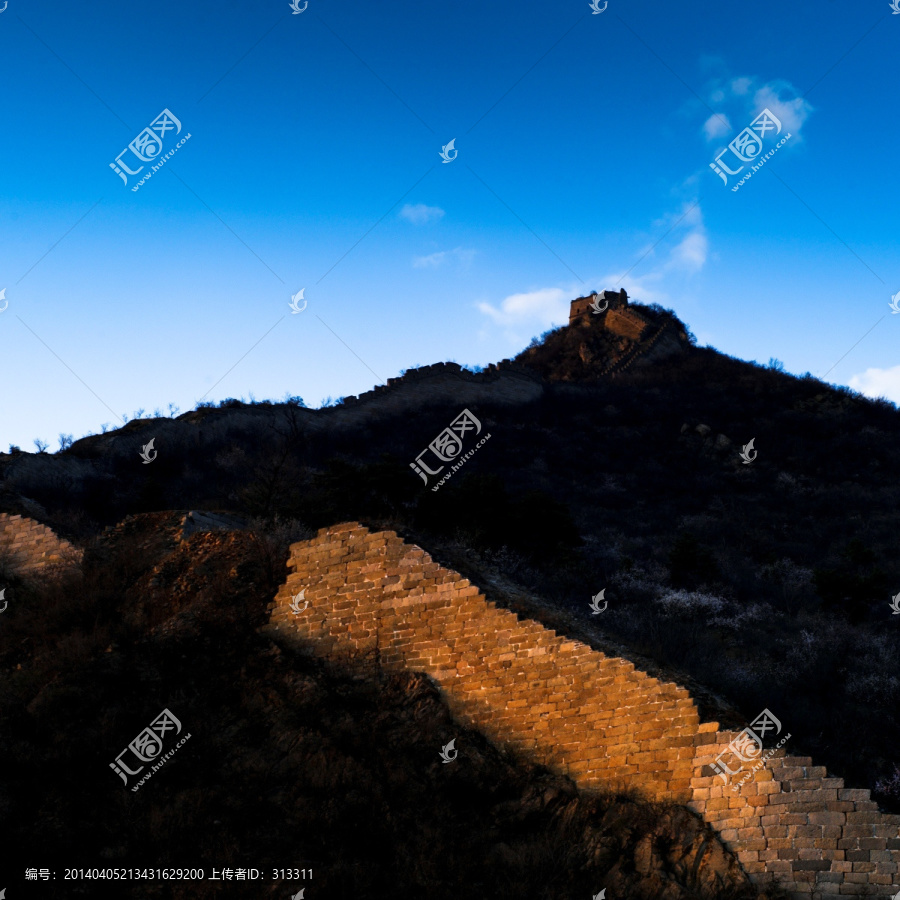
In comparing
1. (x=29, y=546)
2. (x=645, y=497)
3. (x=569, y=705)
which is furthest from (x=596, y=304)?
(x=569, y=705)

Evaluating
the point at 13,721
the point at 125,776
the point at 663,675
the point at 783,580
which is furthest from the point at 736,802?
the point at 783,580

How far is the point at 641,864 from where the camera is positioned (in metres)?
7.95

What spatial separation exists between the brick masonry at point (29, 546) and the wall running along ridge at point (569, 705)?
5.61m

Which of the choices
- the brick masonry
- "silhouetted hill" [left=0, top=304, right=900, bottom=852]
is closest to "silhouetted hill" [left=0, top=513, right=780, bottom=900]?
"silhouetted hill" [left=0, top=304, right=900, bottom=852]

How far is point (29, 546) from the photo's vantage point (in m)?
15.4

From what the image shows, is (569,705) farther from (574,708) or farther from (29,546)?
(29,546)

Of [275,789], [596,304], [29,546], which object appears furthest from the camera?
[596,304]

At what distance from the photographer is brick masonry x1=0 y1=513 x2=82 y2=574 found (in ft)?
49.2

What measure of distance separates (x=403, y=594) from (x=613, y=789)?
11.5 ft

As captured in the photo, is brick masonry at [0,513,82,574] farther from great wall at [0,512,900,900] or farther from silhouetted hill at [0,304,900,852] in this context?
great wall at [0,512,900,900]

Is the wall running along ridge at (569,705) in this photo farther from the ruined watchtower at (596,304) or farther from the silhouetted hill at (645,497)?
the ruined watchtower at (596,304)

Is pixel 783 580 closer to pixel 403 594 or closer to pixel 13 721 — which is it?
pixel 403 594

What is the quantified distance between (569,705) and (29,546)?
10959mm

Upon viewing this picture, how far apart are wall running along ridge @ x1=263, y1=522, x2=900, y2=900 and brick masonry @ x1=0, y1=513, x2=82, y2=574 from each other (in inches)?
221
